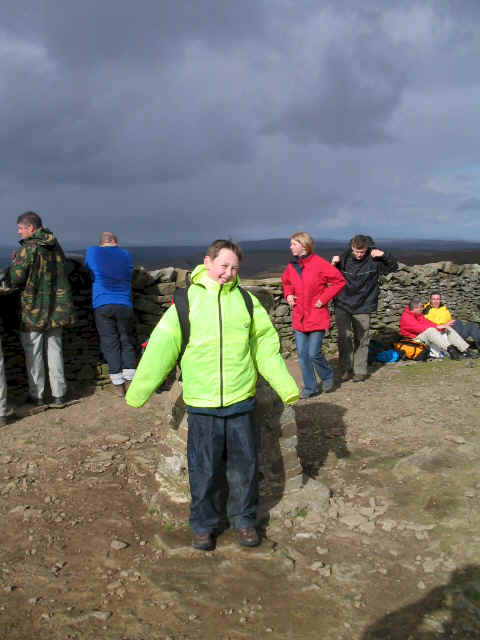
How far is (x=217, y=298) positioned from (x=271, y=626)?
2125 mm

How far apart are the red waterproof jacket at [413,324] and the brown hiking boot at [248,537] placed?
284 inches

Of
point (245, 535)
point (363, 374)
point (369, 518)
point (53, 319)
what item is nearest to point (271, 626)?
point (245, 535)

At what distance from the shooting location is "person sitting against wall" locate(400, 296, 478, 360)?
9.74 metres

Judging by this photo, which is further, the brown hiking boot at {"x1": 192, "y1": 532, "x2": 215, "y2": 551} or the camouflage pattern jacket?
the camouflage pattern jacket

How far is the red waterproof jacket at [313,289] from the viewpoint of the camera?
269 inches

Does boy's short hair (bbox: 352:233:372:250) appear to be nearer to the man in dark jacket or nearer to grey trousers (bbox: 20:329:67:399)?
the man in dark jacket

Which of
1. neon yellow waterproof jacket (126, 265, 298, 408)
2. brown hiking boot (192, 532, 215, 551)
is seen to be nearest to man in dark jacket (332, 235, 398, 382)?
neon yellow waterproof jacket (126, 265, 298, 408)

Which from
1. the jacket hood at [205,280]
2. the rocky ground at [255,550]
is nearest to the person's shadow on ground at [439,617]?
the rocky ground at [255,550]

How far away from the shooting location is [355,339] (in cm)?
816

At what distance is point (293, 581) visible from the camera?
3375 millimetres

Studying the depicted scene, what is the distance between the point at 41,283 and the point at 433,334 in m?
7.22

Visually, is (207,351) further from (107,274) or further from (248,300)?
(107,274)

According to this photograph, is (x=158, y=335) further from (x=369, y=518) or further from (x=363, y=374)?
(x=363, y=374)

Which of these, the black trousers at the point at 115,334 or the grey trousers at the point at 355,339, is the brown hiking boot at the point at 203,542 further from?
the grey trousers at the point at 355,339
